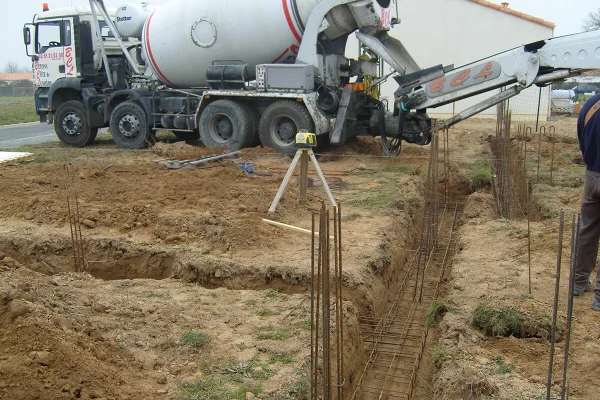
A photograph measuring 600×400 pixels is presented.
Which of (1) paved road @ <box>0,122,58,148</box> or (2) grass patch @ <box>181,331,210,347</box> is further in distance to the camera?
(1) paved road @ <box>0,122,58,148</box>

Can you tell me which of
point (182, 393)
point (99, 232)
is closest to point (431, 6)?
point (99, 232)

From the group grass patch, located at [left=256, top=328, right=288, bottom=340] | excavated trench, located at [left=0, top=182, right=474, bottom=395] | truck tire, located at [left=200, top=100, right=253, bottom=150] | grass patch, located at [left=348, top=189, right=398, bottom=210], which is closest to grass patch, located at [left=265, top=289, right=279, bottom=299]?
excavated trench, located at [left=0, top=182, right=474, bottom=395]

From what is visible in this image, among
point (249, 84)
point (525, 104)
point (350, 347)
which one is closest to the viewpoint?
point (350, 347)

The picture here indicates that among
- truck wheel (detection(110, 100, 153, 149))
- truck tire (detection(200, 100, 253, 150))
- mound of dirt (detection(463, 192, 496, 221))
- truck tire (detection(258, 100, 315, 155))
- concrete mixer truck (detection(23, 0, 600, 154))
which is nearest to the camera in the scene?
mound of dirt (detection(463, 192, 496, 221))

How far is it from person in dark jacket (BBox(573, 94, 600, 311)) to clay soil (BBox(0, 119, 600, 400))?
0.23 m

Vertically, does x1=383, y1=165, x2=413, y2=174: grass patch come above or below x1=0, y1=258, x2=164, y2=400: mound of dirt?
above

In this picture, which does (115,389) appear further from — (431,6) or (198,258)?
(431,6)

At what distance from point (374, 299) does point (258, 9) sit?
7.98 m

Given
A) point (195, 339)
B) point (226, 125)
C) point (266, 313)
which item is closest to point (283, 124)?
point (226, 125)

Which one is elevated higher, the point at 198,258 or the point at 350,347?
the point at 198,258

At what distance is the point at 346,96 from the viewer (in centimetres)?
1252

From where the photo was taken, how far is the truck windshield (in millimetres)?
15189

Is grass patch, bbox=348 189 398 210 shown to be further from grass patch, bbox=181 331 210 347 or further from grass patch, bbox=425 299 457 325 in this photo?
grass patch, bbox=181 331 210 347

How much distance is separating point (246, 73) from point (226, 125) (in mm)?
1195
